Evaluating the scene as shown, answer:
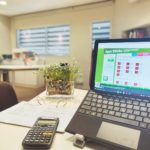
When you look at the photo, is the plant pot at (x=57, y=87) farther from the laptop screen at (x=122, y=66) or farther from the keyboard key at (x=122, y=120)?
the keyboard key at (x=122, y=120)

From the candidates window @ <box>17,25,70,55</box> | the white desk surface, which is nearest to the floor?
window @ <box>17,25,70,55</box>

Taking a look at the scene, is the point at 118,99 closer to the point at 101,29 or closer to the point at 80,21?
the point at 101,29

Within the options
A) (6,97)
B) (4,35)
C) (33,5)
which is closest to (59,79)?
(6,97)

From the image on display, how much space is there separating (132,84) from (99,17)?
3.90 m

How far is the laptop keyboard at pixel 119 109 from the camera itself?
58 cm

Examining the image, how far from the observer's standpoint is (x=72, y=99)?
44.2 inches

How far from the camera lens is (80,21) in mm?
4551

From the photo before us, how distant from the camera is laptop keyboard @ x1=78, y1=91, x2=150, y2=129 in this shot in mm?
584

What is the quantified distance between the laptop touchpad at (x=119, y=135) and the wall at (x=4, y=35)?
5.46 meters

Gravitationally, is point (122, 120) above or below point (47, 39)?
below

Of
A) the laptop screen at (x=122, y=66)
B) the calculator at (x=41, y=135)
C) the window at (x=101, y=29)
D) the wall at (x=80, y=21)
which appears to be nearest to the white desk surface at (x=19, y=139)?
the calculator at (x=41, y=135)

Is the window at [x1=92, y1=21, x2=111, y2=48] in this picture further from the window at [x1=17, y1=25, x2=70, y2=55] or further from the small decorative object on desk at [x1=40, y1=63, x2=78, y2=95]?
the small decorative object on desk at [x1=40, y1=63, x2=78, y2=95]

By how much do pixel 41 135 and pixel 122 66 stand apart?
16.4 inches

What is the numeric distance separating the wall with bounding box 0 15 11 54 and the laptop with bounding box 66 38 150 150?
208 inches
